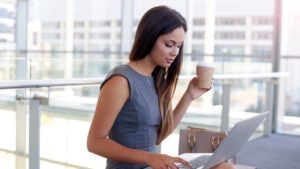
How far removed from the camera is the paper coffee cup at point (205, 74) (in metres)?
1.84

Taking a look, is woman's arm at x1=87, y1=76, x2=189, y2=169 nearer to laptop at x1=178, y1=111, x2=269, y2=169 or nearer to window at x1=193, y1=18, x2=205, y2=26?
laptop at x1=178, y1=111, x2=269, y2=169

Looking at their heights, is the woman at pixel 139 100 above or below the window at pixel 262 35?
below

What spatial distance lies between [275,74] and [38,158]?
3.88 meters

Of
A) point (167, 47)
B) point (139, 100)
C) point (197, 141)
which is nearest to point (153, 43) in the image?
point (167, 47)

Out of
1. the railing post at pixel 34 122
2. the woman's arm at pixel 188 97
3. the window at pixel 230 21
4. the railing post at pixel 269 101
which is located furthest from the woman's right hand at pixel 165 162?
the window at pixel 230 21

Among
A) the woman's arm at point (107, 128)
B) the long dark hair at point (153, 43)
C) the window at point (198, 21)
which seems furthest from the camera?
the window at point (198, 21)

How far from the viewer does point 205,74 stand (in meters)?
1.85

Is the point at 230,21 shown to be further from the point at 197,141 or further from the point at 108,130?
the point at 108,130

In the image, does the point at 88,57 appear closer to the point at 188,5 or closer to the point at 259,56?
the point at 188,5

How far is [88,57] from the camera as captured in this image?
29.0 feet

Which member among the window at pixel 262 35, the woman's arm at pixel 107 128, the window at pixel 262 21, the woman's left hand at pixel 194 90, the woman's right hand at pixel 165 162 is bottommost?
the woman's right hand at pixel 165 162

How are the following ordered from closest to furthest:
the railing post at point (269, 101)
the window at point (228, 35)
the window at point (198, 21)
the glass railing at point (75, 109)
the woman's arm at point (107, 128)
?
1. the woman's arm at point (107, 128)
2. the glass railing at point (75, 109)
3. the railing post at point (269, 101)
4. the window at point (228, 35)
5. the window at point (198, 21)

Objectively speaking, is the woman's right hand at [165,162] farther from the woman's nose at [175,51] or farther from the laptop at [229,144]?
the woman's nose at [175,51]

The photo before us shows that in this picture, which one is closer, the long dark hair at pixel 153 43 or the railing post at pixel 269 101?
the long dark hair at pixel 153 43
